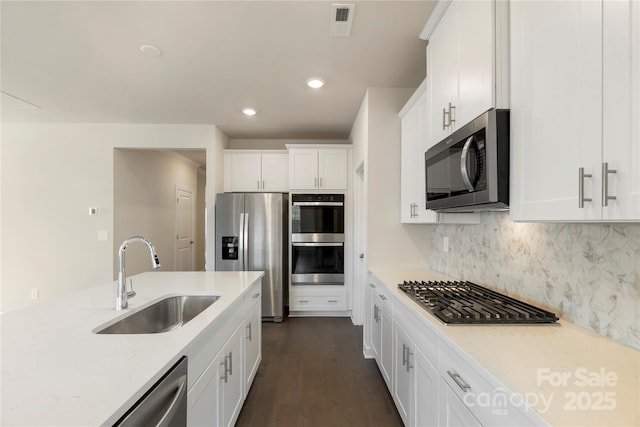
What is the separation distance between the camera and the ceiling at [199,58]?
189 centimetres


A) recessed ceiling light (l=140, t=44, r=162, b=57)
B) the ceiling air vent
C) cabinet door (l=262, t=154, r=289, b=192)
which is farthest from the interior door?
the ceiling air vent

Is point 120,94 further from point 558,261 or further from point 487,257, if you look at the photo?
point 558,261

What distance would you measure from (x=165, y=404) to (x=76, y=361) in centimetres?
31

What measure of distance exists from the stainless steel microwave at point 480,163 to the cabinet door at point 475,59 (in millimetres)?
76

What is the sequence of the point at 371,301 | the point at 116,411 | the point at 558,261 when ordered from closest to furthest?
the point at 116,411 → the point at 558,261 → the point at 371,301

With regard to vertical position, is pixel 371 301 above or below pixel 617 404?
below

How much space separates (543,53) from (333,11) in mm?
1279

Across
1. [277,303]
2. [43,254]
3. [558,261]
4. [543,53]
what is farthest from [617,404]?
[43,254]

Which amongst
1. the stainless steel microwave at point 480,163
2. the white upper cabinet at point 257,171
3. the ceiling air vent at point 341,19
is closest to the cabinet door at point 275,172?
the white upper cabinet at point 257,171

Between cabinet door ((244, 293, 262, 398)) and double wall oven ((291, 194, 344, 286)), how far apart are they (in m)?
1.62

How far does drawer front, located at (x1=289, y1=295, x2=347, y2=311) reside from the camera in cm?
415

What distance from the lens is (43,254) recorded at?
13.1 ft

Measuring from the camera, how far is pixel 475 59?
1.40 m

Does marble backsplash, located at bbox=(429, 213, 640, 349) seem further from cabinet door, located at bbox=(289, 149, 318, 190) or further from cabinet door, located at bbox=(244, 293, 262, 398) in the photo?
cabinet door, located at bbox=(289, 149, 318, 190)
